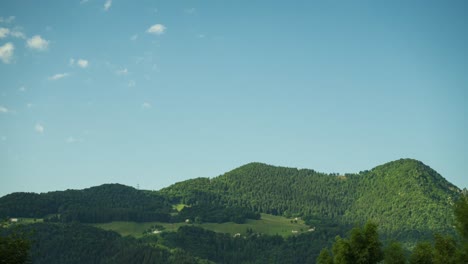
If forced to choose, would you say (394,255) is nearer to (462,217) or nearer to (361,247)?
(361,247)

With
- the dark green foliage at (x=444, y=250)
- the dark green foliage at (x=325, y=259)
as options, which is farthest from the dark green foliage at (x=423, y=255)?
the dark green foliage at (x=325, y=259)

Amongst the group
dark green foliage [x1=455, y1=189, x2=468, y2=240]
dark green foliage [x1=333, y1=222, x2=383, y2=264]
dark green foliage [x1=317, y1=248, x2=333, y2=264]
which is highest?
dark green foliage [x1=455, y1=189, x2=468, y2=240]

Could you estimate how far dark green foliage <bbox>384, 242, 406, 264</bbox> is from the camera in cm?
9369

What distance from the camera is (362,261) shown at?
301 ft

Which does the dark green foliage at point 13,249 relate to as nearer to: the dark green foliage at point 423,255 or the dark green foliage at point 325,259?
the dark green foliage at point 325,259

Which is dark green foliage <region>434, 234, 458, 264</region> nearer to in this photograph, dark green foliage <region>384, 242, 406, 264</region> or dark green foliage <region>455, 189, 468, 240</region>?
dark green foliage <region>455, 189, 468, 240</region>

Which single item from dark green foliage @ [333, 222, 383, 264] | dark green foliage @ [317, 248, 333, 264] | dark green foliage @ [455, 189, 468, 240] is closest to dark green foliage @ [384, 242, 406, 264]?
dark green foliage @ [333, 222, 383, 264]

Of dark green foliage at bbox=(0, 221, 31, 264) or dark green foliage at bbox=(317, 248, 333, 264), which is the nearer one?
dark green foliage at bbox=(0, 221, 31, 264)

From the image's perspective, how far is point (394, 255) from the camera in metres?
93.8

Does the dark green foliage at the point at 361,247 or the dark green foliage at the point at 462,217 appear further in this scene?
the dark green foliage at the point at 361,247

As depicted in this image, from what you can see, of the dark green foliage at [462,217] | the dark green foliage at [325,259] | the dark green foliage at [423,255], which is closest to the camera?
the dark green foliage at [462,217]

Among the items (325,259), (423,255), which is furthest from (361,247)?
(325,259)

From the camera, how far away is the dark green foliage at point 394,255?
307ft

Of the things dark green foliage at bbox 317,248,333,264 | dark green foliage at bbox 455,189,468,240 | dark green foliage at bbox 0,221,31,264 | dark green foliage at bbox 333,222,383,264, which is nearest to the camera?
dark green foliage at bbox 0,221,31,264
